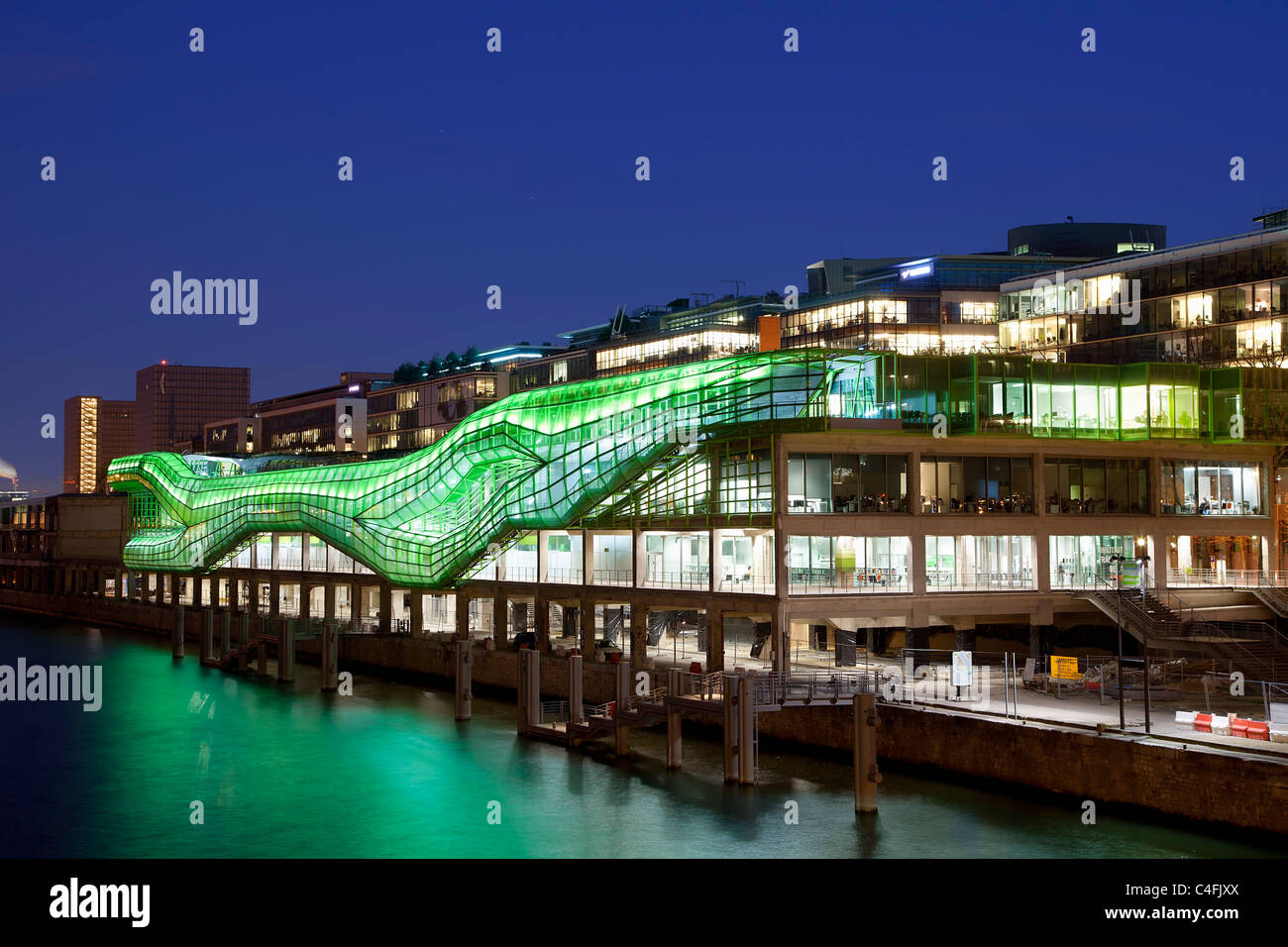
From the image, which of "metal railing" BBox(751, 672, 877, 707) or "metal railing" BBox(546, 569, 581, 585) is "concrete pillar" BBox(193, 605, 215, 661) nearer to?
"metal railing" BBox(546, 569, 581, 585)

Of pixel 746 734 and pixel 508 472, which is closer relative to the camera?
pixel 746 734

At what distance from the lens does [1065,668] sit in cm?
4584

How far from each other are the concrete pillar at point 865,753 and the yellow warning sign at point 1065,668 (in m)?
10.3

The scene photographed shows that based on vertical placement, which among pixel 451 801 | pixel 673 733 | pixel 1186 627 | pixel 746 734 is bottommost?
pixel 451 801

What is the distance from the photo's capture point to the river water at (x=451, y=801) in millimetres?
35781

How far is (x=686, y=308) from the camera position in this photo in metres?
140

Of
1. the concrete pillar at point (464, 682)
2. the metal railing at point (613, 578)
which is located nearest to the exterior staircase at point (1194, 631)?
the metal railing at point (613, 578)

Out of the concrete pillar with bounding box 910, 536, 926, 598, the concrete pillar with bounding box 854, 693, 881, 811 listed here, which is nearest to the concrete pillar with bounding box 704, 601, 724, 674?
the concrete pillar with bounding box 910, 536, 926, 598

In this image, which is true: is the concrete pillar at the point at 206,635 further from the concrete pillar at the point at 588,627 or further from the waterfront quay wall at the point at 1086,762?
the waterfront quay wall at the point at 1086,762

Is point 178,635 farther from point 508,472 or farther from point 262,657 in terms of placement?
point 508,472

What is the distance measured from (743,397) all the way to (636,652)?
10972 mm

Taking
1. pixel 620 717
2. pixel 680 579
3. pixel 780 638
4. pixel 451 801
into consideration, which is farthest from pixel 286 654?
pixel 451 801

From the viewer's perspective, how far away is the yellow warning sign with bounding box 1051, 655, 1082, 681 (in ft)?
150

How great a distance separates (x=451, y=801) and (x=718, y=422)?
20556mm
